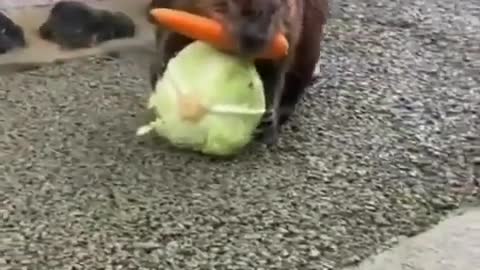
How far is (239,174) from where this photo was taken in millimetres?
1392

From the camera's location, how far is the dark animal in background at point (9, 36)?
5.86 feet

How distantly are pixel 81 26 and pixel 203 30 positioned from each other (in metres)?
0.54

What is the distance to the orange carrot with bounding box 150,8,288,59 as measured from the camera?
4.46ft

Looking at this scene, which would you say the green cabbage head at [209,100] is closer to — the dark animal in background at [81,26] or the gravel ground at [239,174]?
the gravel ground at [239,174]

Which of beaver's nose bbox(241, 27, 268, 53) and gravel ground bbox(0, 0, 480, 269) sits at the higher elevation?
beaver's nose bbox(241, 27, 268, 53)

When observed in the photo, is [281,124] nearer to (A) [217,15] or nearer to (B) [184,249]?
(A) [217,15]

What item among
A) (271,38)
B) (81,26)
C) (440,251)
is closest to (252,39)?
(271,38)

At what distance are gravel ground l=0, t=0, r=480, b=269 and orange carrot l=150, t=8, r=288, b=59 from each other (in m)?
0.17

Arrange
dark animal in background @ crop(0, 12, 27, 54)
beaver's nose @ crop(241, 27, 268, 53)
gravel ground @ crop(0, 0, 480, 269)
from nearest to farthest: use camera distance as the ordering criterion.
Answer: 1. gravel ground @ crop(0, 0, 480, 269)
2. beaver's nose @ crop(241, 27, 268, 53)
3. dark animal in background @ crop(0, 12, 27, 54)

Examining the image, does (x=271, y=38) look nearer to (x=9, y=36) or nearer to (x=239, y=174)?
(x=239, y=174)

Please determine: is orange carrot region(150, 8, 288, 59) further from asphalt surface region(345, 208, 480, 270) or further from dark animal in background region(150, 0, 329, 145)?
asphalt surface region(345, 208, 480, 270)

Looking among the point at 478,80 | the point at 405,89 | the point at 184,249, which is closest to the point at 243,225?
the point at 184,249

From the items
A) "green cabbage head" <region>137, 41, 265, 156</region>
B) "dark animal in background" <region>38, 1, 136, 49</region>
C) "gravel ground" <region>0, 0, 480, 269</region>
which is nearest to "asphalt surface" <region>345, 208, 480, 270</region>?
"gravel ground" <region>0, 0, 480, 269</region>

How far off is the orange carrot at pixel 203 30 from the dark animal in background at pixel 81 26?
44cm
